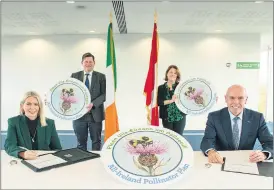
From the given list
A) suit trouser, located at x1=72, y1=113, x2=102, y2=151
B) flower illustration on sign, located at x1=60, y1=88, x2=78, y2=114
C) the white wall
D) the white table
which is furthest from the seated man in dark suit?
the white wall

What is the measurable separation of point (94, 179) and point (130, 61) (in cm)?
458

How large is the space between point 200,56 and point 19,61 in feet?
14.0

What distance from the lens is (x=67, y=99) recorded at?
2.50m

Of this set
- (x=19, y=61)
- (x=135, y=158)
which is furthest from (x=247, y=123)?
(x=19, y=61)

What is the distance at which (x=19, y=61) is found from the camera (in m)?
5.67

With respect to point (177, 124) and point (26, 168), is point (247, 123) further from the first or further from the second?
point (26, 168)

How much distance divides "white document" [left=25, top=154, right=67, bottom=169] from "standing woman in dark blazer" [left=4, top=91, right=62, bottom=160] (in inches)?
14.2

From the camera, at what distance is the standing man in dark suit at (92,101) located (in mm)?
2951

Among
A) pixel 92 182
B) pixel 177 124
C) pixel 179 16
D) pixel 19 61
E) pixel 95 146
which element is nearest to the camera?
pixel 92 182

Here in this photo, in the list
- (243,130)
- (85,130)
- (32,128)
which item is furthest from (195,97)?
(32,128)

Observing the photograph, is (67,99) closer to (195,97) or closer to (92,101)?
(92,101)

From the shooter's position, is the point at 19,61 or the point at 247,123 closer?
the point at 247,123

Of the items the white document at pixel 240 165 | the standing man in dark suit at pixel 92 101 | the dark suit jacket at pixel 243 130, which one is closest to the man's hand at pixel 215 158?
the white document at pixel 240 165

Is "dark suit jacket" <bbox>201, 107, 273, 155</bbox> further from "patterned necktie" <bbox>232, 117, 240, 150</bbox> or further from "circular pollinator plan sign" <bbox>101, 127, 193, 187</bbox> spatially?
"circular pollinator plan sign" <bbox>101, 127, 193, 187</bbox>
